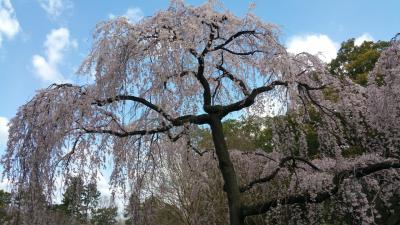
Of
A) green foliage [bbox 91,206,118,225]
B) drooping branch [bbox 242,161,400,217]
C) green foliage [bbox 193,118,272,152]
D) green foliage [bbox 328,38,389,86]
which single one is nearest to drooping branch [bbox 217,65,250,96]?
drooping branch [bbox 242,161,400,217]

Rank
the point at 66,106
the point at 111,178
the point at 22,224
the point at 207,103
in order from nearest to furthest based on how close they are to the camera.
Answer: the point at 22,224 → the point at 66,106 → the point at 111,178 → the point at 207,103

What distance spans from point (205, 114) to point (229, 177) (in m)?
0.97

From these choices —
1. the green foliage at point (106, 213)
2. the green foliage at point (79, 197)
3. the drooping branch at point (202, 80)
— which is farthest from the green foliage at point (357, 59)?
→ the green foliage at point (79, 197)

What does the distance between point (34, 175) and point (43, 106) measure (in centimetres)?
91

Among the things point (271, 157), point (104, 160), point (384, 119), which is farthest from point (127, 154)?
point (384, 119)

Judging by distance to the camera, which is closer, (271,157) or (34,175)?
(34,175)

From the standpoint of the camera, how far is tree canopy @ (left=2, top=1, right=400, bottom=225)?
5.73 meters

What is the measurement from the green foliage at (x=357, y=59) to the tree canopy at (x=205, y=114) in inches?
372

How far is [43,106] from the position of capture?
225 inches

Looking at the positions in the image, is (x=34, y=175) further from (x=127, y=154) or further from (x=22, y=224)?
(x=127, y=154)

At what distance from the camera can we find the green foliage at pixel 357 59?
17031 millimetres

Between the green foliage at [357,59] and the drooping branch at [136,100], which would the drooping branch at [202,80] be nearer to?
the drooping branch at [136,100]

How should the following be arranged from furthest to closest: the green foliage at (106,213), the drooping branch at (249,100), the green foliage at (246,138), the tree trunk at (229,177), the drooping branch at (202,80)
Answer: the green foliage at (246,138), the green foliage at (106,213), the drooping branch at (249,100), the tree trunk at (229,177), the drooping branch at (202,80)

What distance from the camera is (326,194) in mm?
6211
